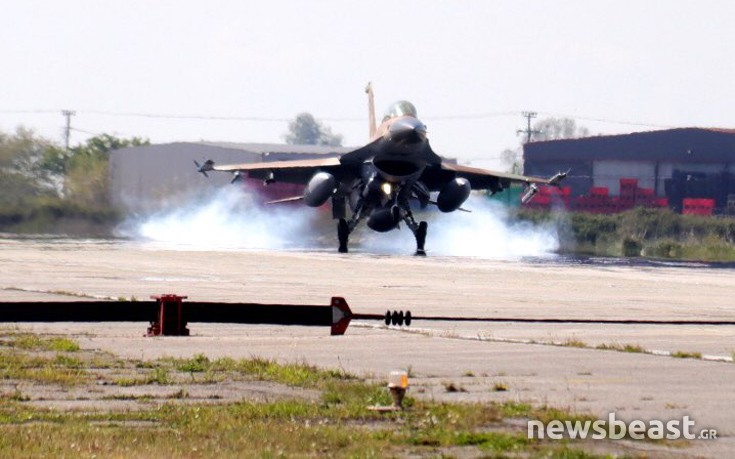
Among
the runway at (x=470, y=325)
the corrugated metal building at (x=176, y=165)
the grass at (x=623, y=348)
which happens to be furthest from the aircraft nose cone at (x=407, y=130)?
the corrugated metal building at (x=176, y=165)

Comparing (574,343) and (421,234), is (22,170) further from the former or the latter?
(574,343)

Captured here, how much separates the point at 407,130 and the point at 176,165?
53.0m

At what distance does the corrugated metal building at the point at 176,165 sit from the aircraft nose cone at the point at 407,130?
90.2 ft

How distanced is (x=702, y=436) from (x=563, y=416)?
1.22 m

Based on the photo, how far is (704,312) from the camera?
25.6 m

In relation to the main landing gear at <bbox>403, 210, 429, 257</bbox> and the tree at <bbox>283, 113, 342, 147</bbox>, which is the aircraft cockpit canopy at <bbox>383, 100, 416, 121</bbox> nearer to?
the main landing gear at <bbox>403, 210, 429, 257</bbox>

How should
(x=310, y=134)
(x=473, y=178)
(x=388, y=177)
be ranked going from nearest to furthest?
(x=388, y=177), (x=473, y=178), (x=310, y=134)

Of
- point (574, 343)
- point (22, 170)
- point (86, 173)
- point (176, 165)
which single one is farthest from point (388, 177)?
point (176, 165)

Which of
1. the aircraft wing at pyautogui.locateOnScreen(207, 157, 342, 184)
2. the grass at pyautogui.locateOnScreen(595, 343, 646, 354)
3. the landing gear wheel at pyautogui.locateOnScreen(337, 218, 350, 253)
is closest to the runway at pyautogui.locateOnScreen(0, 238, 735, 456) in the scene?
the grass at pyautogui.locateOnScreen(595, 343, 646, 354)

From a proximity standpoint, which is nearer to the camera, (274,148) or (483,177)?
(483,177)

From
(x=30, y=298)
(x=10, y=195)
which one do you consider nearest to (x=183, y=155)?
(x=10, y=195)

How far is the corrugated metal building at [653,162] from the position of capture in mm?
100438

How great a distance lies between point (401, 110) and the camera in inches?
1818

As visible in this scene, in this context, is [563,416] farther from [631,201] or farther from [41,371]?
[631,201]
